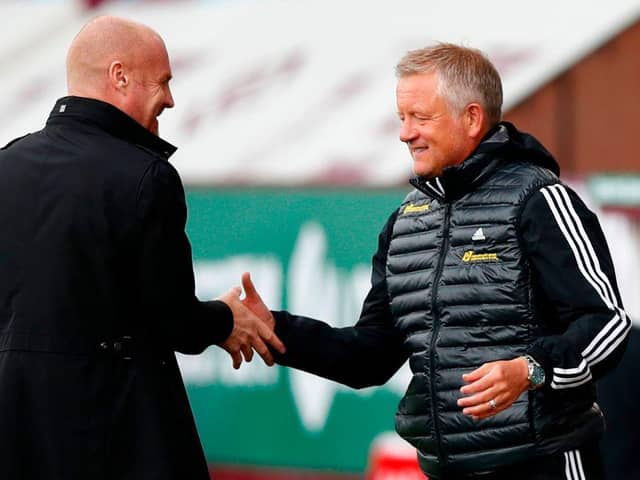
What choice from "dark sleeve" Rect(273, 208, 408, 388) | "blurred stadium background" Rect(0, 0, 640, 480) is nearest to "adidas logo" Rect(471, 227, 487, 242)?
"dark sleeve" Rect(273, 208, 408, 388)

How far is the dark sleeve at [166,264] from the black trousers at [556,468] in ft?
3.01

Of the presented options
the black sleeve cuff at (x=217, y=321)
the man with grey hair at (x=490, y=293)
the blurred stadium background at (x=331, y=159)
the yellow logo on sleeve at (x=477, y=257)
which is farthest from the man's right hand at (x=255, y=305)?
the blurred stadium background at (x=331, y=159)

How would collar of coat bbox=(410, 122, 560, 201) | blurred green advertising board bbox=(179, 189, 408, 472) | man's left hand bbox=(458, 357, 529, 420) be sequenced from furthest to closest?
blurred green advertising board bbox=(179, 189, 408, 472)
collar of coat bbox=(410, 122, 560, 201)
man's left hand bbox=(458, 357, 529, 420)

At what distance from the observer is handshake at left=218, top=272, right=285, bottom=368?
5062 millimetres

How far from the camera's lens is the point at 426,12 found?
1333 cm

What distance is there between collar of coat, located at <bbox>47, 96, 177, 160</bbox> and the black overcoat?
0.25 ft

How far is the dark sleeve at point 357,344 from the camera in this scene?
16.9 feet

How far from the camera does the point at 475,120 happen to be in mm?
4820

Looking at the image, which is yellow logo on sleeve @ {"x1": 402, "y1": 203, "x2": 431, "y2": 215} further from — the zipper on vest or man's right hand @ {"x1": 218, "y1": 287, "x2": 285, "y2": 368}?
man's right hand @ {"x1": 218, "y1": 287, "x2": 285, "y2": 368}

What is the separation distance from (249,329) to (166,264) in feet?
1.87

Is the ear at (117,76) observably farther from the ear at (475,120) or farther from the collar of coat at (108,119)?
the ear at (475,120)

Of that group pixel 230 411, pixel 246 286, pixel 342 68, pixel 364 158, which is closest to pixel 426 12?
pixel 342 68

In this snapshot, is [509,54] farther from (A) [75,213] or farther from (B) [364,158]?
(A) [75,213]

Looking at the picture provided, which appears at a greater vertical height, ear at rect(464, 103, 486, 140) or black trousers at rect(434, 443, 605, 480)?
ear at rect(464, 103, 486, 140)
